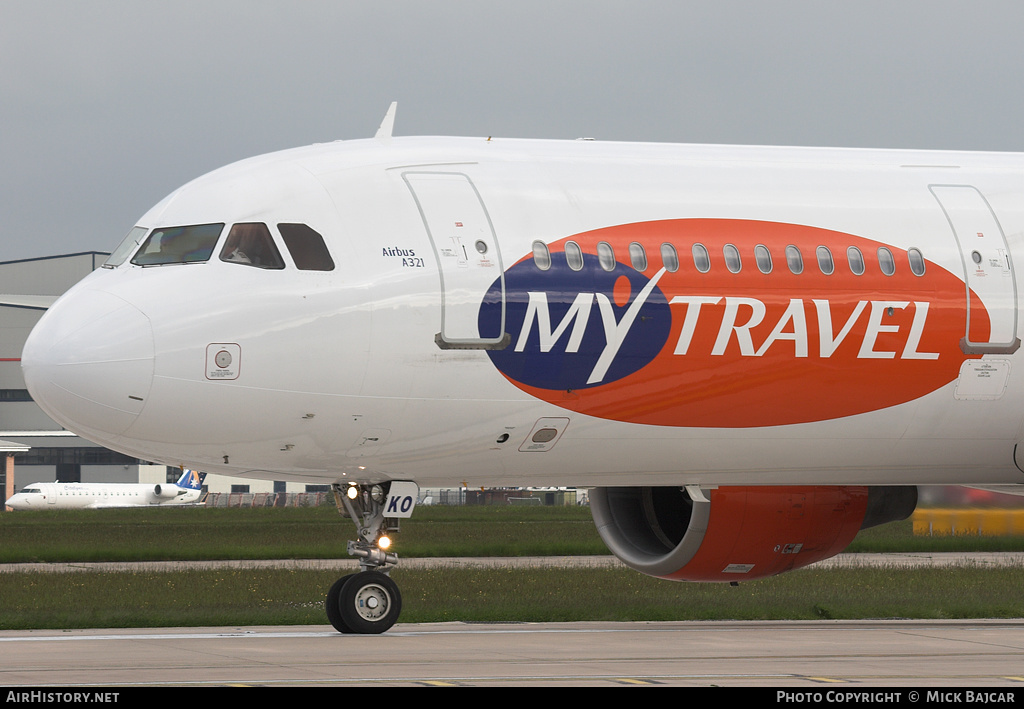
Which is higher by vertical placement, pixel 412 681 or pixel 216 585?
pixel 216 585

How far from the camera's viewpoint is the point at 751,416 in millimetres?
16484

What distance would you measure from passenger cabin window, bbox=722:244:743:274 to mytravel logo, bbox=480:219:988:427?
1cm

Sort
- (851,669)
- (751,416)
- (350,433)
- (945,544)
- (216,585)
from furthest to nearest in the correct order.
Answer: (945,544) < (216,585) < (751,416) < (350,433) < (851,669)

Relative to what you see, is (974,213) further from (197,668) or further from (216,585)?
(216,585)

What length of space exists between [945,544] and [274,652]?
33.7 meters

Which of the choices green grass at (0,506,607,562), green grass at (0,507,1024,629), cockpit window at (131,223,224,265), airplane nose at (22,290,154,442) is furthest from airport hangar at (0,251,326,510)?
airplane nose at (22,290,154,442)

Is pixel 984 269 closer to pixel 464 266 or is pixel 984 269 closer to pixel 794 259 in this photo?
pixel 794 259

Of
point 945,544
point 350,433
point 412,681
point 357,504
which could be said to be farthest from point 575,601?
point 945,544

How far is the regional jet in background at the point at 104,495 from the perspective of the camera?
314ft

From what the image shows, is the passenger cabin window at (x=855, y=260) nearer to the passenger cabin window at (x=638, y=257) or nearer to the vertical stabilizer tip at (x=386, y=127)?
the passenger cabin window at (x=638, y=257)

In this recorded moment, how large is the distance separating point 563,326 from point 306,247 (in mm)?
2797

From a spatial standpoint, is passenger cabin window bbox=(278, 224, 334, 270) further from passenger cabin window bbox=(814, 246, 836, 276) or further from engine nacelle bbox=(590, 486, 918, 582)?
engine nacelle bbox=(590, 486, 918, 582)

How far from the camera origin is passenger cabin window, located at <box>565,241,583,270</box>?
15.9 m

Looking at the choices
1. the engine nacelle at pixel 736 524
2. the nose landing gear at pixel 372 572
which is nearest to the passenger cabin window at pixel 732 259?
the engine nacelle at pixel 736 524
